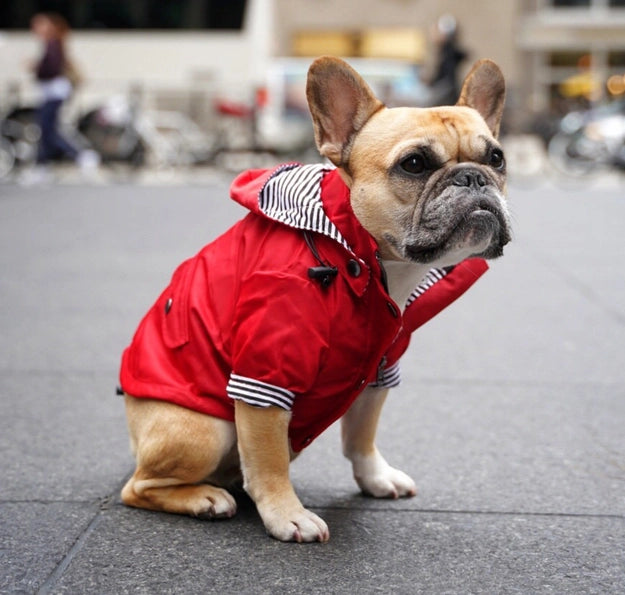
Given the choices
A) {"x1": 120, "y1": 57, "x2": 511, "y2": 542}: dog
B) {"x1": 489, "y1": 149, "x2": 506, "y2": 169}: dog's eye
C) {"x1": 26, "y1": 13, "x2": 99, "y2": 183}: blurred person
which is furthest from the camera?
{"x1": 26, "y1": 13, "x2": 99, "y2": 183}: blurred person

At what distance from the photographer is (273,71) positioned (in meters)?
19.4

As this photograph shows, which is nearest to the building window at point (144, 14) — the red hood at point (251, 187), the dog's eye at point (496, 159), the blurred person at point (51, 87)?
the blurred person at point (51, 87)

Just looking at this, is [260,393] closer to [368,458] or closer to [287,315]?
[287,315]

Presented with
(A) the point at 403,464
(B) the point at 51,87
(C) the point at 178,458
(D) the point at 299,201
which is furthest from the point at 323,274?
(B) the point at 51,87

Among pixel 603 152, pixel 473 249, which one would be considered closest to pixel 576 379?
pixel 473 249

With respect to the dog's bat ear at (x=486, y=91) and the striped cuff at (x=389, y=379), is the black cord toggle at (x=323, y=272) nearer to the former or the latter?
the striped cuff at (x=389, y=379)

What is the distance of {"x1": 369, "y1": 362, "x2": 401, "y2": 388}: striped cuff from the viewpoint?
3.07m

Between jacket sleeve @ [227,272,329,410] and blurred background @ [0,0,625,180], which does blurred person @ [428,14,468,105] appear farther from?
jacket sleeve @ [227,272,329,410]

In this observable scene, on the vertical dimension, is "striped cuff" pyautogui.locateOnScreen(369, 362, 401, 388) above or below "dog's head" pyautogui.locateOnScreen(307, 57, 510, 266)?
below

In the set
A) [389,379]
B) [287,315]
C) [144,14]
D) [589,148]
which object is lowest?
[589,148]

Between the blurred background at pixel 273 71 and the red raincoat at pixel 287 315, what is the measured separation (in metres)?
12.2

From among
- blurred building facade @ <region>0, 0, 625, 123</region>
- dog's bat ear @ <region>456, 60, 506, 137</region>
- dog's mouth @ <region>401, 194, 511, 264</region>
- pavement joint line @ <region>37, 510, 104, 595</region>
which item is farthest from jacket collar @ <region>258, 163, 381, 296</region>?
blurred building facade @ <region>0, 0, 625, 123</region>

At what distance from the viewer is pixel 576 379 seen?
486cm

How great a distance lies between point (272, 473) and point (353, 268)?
2.06 ft
